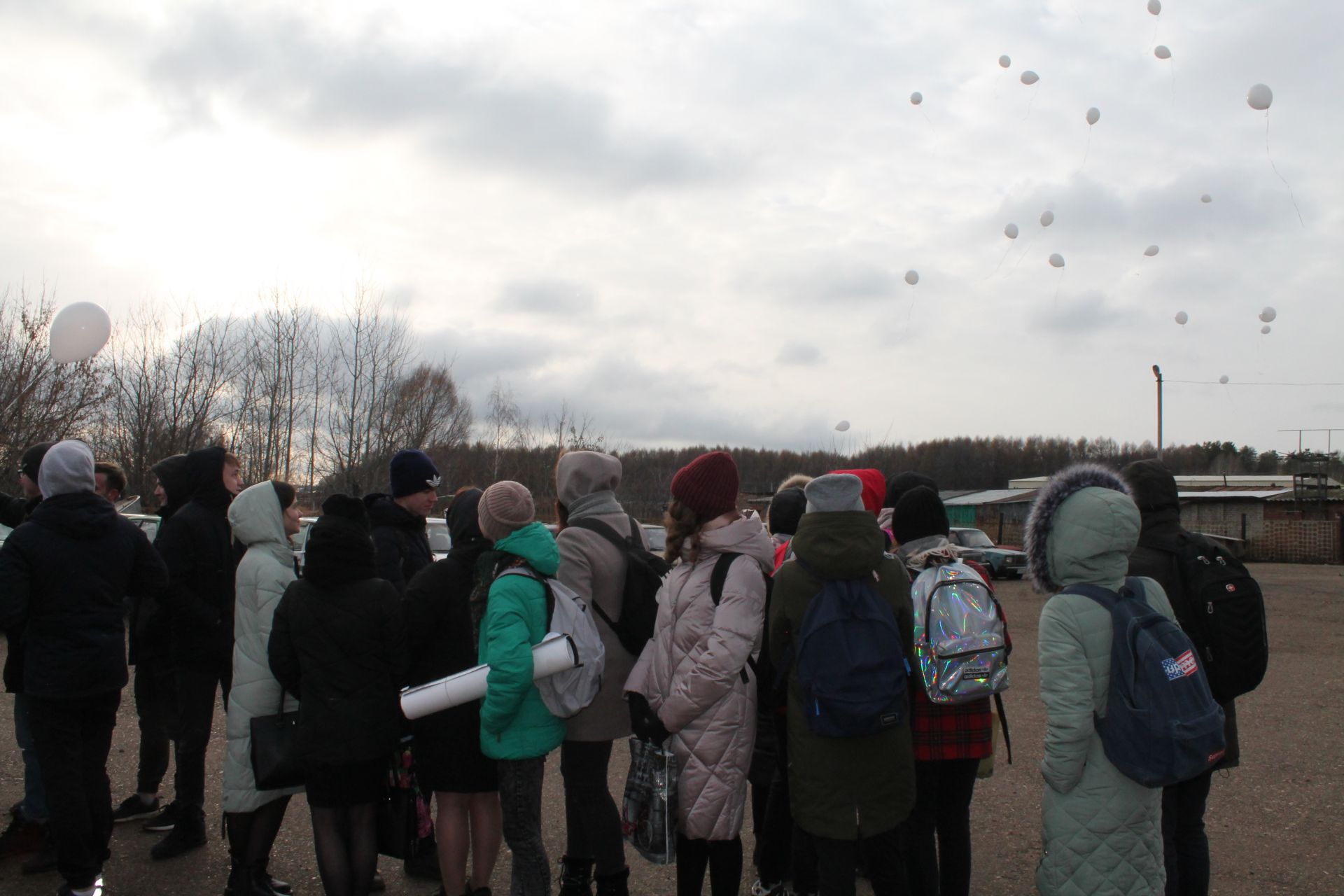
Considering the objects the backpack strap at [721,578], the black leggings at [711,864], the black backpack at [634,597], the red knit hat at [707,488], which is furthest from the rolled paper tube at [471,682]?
the black leggings at [711,864]

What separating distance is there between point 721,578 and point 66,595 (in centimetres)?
276

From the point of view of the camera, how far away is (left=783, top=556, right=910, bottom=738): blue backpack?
284 centimetres

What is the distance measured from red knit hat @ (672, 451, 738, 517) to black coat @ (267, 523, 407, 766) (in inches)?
48.0

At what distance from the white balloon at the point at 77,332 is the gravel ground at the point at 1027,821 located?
10.0 ft

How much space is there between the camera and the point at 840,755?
2.89m

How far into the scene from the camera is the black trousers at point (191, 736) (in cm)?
429

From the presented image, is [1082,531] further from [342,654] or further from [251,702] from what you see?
[251,702]

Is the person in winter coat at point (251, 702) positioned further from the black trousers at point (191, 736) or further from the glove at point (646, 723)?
the glove at point (646, 723)

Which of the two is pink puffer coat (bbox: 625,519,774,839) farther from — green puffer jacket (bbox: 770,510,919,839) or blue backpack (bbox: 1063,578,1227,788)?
blue backpack (bbox: 1063,578,1227,788)

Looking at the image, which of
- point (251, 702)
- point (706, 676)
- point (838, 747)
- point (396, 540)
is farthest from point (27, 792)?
point (838, 747)

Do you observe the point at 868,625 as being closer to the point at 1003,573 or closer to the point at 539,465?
the point at 1003,573

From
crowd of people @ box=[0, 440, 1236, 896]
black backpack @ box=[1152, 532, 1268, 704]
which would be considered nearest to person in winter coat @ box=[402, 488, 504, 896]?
crowd of people @ box=[0, 440, 1236, 896]

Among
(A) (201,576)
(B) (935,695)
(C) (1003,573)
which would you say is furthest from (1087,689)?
(C) (1003,573)

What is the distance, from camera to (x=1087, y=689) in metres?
2.72
